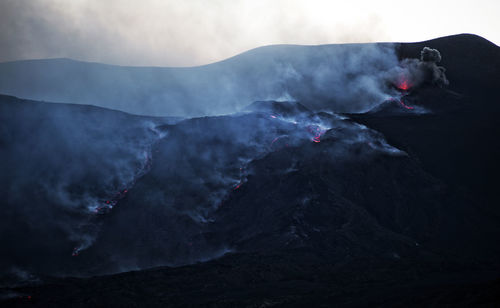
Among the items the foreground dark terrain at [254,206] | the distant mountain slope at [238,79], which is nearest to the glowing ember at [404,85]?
the distant mountain slope at [238,79]

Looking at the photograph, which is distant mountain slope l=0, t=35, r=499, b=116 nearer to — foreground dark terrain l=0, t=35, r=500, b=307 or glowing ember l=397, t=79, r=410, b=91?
glowing ember l=397, t=79, r=410, b=91

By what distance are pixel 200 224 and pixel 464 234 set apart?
13330mm

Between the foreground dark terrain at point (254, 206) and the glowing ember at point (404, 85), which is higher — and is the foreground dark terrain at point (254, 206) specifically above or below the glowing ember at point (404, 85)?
below

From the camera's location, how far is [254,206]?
79.0 feet

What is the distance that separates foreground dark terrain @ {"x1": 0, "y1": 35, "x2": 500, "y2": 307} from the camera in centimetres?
1867

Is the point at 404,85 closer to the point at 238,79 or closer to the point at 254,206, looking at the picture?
the point at 238,79

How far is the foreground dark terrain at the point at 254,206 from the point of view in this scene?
18672mm

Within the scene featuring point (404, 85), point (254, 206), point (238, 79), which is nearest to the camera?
point (254, 206)

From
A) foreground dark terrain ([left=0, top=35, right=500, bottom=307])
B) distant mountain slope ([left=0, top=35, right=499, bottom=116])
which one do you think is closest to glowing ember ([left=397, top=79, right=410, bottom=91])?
distant mountain slope ([left=0, top=35, right=499, bottom=116])

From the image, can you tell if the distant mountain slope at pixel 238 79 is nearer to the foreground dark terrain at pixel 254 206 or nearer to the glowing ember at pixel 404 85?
the glowing ember at pixel 404 85

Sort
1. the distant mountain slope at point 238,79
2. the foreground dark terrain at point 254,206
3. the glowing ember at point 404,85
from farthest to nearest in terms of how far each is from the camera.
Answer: the glowing ember at point 404,85
the distant mountain slope at point 238,79
the foreground dark terrain at point 254,206

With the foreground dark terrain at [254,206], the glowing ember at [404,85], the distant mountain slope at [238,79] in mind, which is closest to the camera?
the foreground dark terrain at [254,206]

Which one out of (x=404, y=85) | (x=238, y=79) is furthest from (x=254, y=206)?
(x=404, y=85)

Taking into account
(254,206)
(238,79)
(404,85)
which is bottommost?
(254,206)
